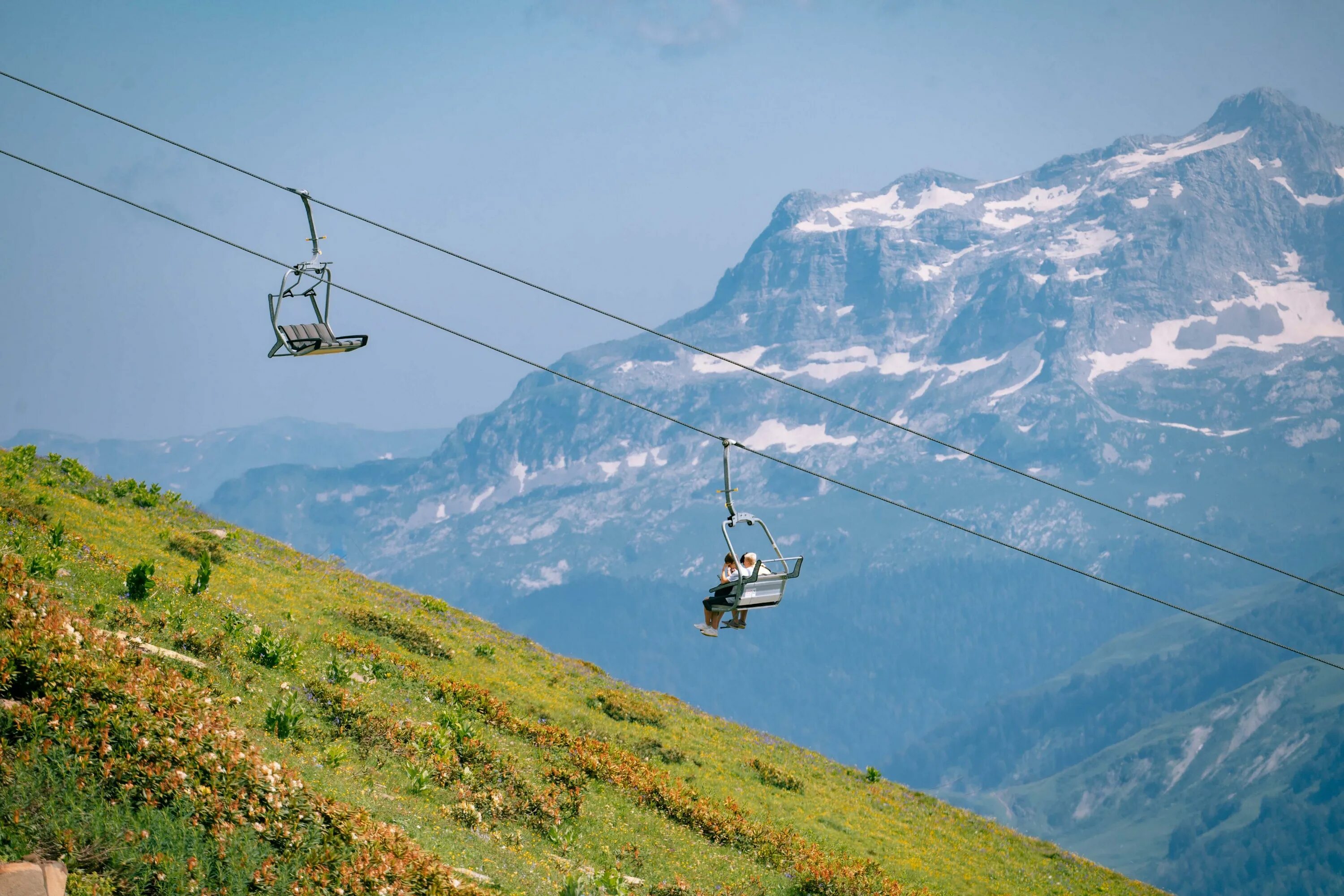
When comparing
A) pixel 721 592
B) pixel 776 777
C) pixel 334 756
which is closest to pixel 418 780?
pixel 334 756

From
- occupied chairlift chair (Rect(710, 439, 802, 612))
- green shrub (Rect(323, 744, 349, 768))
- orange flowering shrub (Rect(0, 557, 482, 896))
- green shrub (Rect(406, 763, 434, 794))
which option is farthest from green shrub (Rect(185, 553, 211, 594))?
occupied chairlift chair (Rect(710, 439, 802, 612))

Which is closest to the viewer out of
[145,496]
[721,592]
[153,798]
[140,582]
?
[153,798]

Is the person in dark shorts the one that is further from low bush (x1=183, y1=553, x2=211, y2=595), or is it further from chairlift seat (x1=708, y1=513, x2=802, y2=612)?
low bush (x1=183, y1=553, x2=211, y2=595)

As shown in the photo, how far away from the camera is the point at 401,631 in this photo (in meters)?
38.9

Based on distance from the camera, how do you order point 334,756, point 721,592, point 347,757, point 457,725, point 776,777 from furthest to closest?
1. point 776,777
2. point 457,725
3. point 721,592
4. point 347,757
5. point 334,756

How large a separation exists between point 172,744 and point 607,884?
9327 mm

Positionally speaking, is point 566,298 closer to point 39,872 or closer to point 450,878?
point 450,878

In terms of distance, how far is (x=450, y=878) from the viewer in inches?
773

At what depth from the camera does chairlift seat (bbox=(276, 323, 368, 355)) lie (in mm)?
25031

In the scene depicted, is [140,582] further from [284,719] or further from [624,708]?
[624,708]

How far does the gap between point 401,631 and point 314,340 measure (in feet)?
52.4

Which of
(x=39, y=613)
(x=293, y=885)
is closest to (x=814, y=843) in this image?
(x=293, y=885)

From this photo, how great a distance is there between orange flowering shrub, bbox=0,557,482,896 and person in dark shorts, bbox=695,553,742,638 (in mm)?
9362

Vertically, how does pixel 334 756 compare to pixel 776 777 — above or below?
below
